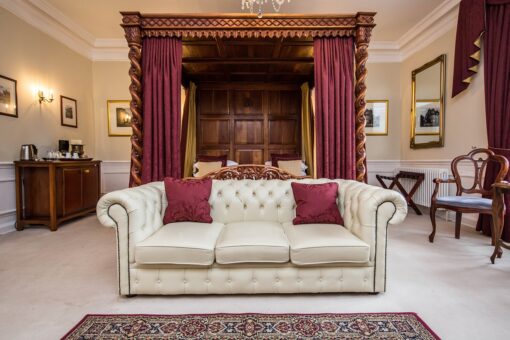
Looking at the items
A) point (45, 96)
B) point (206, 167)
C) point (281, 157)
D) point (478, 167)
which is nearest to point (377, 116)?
point (281, 157)

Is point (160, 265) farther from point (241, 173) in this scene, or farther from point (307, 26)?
point (307, 26)

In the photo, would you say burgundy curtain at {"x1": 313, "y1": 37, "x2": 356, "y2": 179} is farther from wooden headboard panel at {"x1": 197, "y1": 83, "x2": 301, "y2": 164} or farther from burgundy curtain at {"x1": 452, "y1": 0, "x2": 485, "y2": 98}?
wooden headboard panel at {"x1": 197, "y1": 83, "x2": 301, "y2": 164}

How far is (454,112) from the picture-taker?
468 cm

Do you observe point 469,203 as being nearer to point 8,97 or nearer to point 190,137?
point 190,137

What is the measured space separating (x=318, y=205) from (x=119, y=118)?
539 cm

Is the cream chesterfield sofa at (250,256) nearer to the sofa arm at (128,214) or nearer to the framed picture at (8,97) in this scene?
the sofa arm at (128,214)

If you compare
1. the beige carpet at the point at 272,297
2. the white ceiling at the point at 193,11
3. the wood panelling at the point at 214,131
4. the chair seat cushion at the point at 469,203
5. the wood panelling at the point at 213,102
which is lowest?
the beige carpet at the point at 272,297

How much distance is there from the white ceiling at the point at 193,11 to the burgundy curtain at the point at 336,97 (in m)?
1.50

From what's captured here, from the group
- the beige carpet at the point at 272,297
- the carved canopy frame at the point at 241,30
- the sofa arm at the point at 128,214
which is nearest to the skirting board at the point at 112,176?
the beige carpet at the point at 272,297

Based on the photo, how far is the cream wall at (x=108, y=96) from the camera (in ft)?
20.4

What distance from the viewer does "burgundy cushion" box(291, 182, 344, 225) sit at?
8.75 feet

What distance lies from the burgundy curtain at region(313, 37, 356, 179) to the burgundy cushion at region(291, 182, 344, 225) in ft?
3.13

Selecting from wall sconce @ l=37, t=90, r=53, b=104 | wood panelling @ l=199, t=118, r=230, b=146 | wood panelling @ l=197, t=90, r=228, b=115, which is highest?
wood panelling @ l=197, t=90, r=228, b=115

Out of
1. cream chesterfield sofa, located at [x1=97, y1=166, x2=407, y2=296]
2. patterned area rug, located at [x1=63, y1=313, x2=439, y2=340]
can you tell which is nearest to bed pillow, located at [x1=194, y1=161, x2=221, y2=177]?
cream chesterfield sofa, located at [x1=97, y1=166, x2=407, y2=296]
